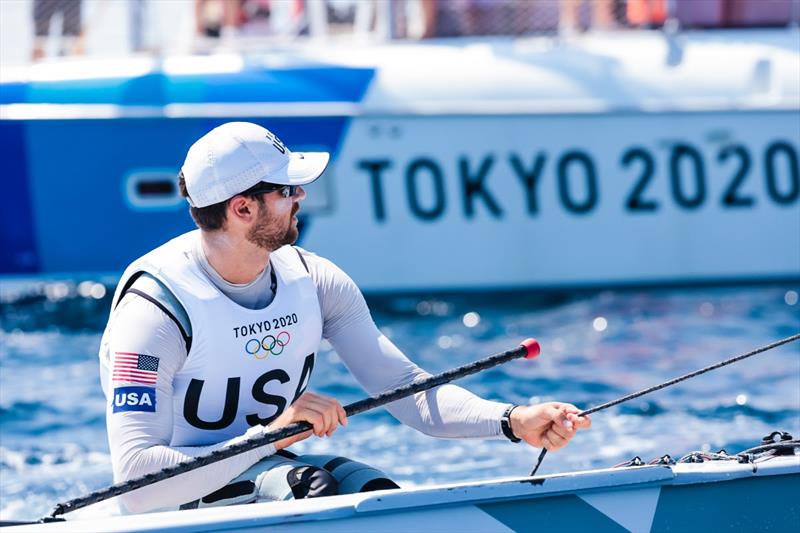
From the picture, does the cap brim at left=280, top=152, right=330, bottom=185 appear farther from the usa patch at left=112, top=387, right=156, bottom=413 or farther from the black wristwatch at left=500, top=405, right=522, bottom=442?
the black wristwatch at left=500, top=405, right=522, bottom=442

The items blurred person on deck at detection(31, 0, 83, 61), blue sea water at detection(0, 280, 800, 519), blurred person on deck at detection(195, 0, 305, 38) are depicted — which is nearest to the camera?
blue sea water at detection(0, 280, 800, 519)

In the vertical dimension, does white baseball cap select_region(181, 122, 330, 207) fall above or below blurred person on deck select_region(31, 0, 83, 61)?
above

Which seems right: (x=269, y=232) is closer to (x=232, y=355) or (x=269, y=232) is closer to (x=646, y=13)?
(x=232, y=355)

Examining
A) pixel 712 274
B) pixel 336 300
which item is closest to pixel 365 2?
pixel 712 274

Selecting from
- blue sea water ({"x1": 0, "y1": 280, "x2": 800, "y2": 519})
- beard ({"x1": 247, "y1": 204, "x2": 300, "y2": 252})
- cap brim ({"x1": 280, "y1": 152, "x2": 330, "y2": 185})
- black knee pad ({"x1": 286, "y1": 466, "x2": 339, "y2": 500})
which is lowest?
blue sea water ({"x1": 0, "y1": 280, "x2": 800, "y2": 519})

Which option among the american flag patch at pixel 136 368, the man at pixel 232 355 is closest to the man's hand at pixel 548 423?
the man at pixel 232 355

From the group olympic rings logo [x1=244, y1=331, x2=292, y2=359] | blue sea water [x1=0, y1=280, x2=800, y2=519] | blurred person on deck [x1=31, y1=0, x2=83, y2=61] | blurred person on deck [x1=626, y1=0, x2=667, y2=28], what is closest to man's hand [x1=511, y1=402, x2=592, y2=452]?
olympic rings logo [x1=244, y1=331, x2=292, y2=359]

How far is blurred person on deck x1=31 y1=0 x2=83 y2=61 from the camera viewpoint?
27.5 feet

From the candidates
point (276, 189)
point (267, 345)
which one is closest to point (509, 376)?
point (267, 345)

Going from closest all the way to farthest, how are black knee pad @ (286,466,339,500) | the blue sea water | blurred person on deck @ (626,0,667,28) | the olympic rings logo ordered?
1. black knee pad @ (286,466,339,500)
2. the olympic rings logo
3. the blue sea water
4. blurred person on deck @ (626,0,667,28)

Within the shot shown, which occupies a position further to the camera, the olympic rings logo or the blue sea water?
the blue sea water

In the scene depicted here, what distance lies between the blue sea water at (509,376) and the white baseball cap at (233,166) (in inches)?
88.7

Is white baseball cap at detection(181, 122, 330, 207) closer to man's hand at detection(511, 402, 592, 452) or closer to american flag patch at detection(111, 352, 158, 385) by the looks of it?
american flag patch at detection(111, 352, 158, 385)

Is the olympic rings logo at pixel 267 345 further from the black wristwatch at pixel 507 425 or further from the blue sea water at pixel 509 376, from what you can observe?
the blue sea water at pixel 509 376
